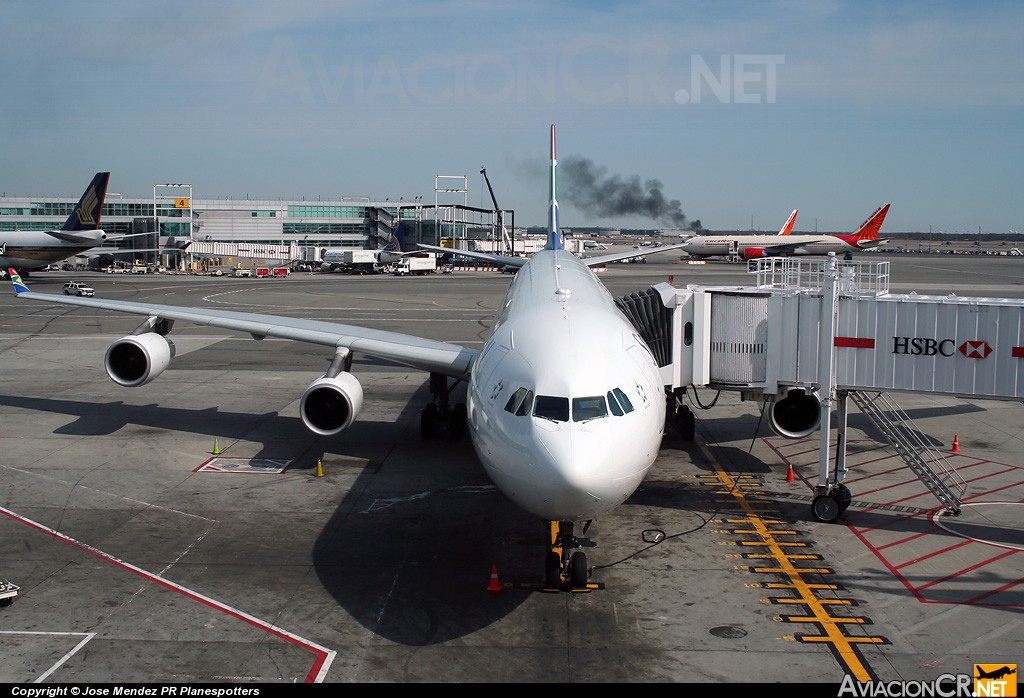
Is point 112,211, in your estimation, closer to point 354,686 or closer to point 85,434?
point 85,434

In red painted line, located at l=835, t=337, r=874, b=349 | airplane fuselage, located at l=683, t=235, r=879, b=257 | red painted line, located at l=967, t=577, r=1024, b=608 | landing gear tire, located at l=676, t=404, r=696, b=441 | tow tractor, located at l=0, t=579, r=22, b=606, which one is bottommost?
red painted line, located at l=967, t=577, r=1024, b=608

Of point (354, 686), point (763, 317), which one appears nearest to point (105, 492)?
point (354, 686)

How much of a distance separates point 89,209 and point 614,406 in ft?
259

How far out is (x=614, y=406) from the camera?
12.7 metres

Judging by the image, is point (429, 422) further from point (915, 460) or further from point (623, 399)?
point (915, 460)

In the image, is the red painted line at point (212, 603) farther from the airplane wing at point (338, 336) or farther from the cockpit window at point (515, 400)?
the airplane wing at point (338, 336)

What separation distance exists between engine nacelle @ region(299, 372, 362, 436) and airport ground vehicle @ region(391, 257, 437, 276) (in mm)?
85439

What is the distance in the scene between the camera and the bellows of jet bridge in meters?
16.7

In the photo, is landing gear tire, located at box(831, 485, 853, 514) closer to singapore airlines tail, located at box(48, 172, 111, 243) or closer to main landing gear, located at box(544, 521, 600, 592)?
main landing gear, located at box(544, 521, 600, 592)

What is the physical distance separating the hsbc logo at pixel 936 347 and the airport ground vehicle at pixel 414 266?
90.0 m

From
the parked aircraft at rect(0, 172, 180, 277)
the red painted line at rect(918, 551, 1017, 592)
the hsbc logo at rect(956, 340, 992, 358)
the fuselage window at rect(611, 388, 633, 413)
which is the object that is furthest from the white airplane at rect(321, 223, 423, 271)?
the fuselage window at rect(611, 388, 633, 413)

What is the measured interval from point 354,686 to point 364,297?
2341 inches

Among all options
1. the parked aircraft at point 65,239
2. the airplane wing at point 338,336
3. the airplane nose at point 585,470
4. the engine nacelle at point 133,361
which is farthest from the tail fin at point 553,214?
the parked aircraft at point 65,239

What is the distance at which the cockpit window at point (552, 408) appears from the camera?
12258 millimetres
